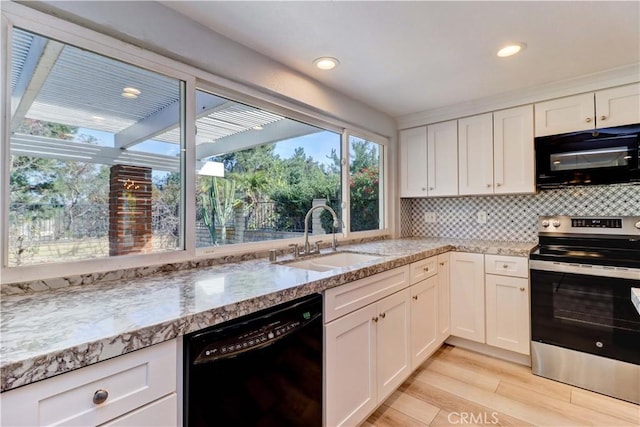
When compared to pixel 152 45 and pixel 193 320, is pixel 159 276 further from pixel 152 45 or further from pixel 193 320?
pixel 152 45

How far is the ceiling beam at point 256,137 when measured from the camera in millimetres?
1800

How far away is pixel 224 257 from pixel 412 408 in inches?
58.8

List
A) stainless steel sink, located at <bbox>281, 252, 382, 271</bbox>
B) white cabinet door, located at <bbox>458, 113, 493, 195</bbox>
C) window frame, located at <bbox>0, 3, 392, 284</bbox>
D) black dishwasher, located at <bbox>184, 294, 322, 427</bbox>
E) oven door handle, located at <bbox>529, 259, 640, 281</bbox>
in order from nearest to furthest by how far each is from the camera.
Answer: black dishwasher, located at <bbox>184, 294, 322, 427</bbox> < window frame, located at <bbox>0, 3, 392, 284</bbox> < oven door handle, located at <bbox>529, 259, 640, 281</bbox> < stainless steel sink, located at <bbox>281, 252, 382, 271</bbox> < white cabinet door, located at <bbox>458, 113, 493, 195</bbox>

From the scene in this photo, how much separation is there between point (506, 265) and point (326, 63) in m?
2.05

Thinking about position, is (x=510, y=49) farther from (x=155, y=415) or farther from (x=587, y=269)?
(x=155, y=415)

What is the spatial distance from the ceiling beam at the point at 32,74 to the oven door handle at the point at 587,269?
3042 mm

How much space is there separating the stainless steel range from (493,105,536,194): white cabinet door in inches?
22.5

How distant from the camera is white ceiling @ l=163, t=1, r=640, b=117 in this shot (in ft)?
4.84

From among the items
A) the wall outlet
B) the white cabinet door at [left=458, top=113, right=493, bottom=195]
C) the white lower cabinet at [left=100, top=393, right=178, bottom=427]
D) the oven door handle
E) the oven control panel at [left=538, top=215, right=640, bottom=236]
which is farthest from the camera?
the wall outlet

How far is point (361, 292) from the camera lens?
1619 millimetres

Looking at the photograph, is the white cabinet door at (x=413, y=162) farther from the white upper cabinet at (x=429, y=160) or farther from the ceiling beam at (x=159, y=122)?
the ceiling beam at (x=159, y=122)

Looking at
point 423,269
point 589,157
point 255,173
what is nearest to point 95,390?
point 255,173

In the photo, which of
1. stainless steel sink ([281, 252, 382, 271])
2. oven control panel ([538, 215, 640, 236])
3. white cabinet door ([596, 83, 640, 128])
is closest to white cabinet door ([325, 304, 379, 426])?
stainless steel sink ([281, 252, 382, 271])

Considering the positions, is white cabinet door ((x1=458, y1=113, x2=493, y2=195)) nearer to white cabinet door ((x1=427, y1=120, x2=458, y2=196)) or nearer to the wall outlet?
white cabinet door ((x1=427, y1=120, x2=458, y2=196))
